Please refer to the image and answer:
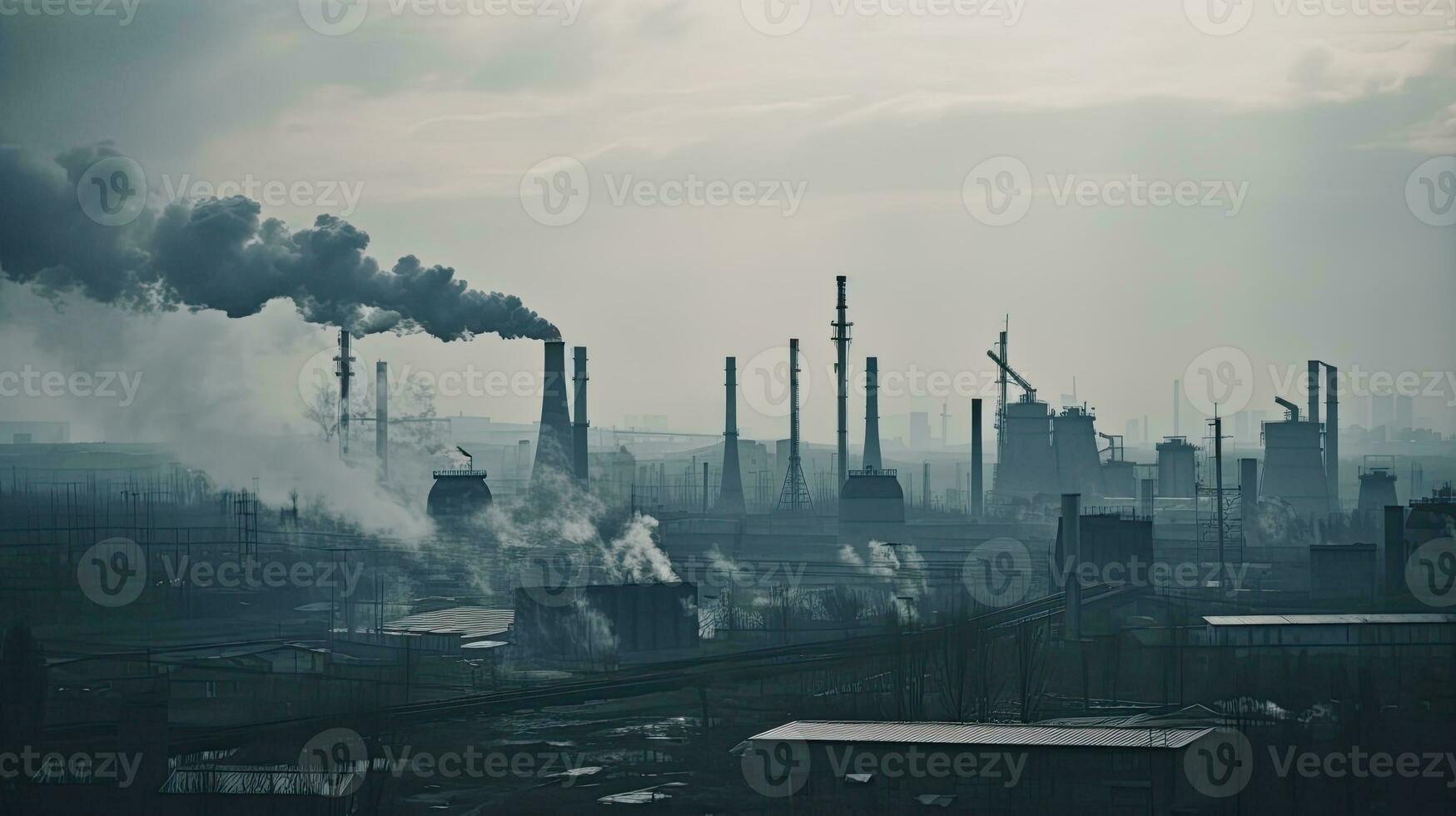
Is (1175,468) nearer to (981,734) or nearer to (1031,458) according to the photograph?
(1031,458)

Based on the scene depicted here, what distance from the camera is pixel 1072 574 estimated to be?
3375cm

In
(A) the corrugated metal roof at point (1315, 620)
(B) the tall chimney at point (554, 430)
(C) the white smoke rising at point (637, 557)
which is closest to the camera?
(A) the corrugated metal roof at point (1315, 620)

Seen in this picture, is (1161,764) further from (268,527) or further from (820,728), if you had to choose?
(268,527)

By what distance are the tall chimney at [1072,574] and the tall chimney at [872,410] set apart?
23.2m

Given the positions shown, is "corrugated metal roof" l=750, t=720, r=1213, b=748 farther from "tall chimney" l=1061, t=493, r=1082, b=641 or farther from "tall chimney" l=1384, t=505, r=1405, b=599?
"tall chimney" l=1384, t=505, r=1405, b=599

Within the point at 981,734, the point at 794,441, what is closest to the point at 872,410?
the point at 794,441

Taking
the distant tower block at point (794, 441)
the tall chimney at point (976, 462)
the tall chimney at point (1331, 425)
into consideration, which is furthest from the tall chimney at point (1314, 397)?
the distant tower block at point (794, 441)

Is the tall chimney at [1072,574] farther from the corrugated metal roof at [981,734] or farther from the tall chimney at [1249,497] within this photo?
the tall chimney at [1249,497]

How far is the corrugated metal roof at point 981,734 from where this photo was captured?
2098cm

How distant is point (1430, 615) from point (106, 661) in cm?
2876

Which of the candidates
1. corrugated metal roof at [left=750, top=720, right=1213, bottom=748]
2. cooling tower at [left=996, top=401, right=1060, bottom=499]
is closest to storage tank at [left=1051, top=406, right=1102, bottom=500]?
cooling tower at [left=996, top=401, right=1060, bottom=499]

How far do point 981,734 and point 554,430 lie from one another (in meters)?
27.2

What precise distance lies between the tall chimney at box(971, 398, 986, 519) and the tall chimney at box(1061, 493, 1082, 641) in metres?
21.4

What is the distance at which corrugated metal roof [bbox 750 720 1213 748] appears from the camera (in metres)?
21.0
